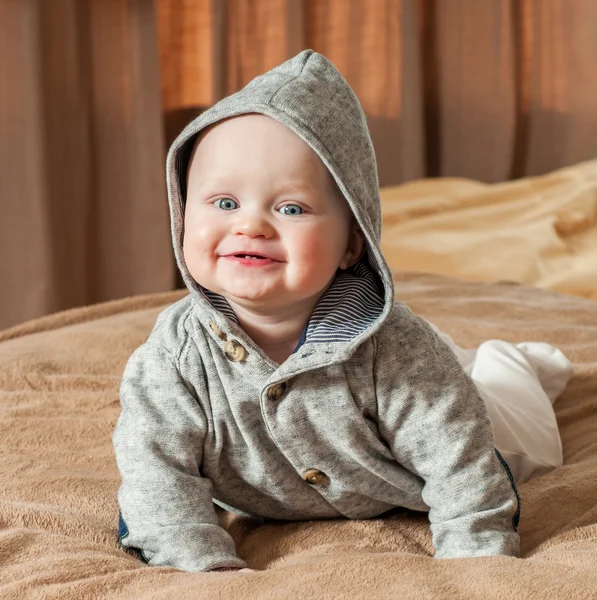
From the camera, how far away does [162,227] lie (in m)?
3.23

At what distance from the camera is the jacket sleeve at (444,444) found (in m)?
1.04

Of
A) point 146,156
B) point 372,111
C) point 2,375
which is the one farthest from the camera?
point 372,111

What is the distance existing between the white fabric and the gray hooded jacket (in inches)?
8.0

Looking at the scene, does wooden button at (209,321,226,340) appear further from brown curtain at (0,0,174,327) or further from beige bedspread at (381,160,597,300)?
brown curtain at (0,0,174,327)

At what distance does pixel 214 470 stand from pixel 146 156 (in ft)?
7.19

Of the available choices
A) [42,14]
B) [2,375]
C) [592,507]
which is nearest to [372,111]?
[42,14]

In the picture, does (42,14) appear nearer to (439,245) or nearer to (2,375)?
(439,245)

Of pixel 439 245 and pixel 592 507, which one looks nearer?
pixel 592 507

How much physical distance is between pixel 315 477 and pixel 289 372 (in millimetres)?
139

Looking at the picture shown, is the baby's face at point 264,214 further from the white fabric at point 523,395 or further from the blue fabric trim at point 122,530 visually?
the white fabric at point 523,395

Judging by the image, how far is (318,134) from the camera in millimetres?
1000

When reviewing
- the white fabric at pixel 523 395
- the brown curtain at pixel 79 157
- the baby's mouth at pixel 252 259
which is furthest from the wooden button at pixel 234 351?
the brown curtain at pixel 79 157

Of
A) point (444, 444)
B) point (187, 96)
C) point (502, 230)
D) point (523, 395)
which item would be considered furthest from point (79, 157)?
point (444, 444)

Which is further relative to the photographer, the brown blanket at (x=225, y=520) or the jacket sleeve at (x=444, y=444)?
the jacket sleeve at (x=444, y=444)
